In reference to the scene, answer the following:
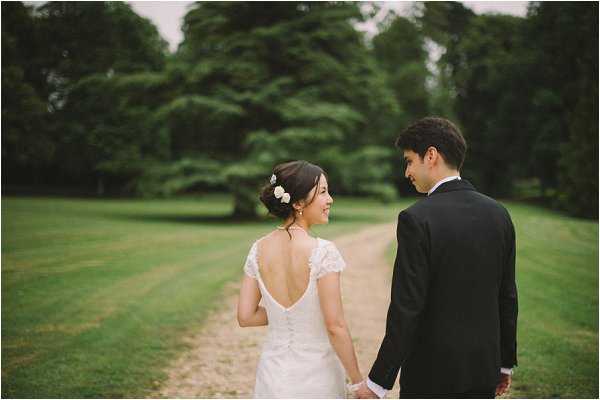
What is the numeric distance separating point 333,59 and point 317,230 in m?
7.71

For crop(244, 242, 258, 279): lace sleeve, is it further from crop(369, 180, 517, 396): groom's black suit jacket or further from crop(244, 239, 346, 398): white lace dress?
crop(369, 180, 517, 396): groom's black suit jacket

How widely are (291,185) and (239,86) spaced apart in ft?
64.0

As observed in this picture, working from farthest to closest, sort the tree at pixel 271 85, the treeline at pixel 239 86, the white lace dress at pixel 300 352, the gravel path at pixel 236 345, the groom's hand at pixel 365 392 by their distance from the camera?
the tree at pixel 271 85
the treeline at pixel 239 86
the gravel path at pixel 236 345
the white lace dress at pixel 300 352
the groom's hand at pixel 365 392

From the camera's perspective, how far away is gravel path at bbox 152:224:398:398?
5039 mm

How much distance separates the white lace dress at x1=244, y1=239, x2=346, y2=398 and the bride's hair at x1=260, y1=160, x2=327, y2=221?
247 mm

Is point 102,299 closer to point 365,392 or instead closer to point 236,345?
point 236,345

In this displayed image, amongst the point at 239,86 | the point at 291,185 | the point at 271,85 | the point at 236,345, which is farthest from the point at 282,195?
the point at 239,86

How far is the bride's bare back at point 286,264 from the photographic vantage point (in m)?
2.80

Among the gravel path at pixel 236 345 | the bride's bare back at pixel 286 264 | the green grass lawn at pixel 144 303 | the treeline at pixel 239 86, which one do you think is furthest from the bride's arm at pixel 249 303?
the treeline at pixel 239 86

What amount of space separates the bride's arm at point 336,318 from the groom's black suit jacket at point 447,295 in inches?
6.2

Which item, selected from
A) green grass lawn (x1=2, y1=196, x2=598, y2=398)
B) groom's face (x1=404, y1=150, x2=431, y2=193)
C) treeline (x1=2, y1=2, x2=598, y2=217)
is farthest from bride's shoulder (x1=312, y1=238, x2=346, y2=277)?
treeline (x1=2, y1=2, x2=598, y2=217)

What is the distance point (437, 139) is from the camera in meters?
2.67

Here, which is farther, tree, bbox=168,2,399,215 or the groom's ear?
tree, bbox=168,2,399,215

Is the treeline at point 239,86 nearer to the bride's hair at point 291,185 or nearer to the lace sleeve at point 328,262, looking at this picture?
the bride's hair at point 291,185
